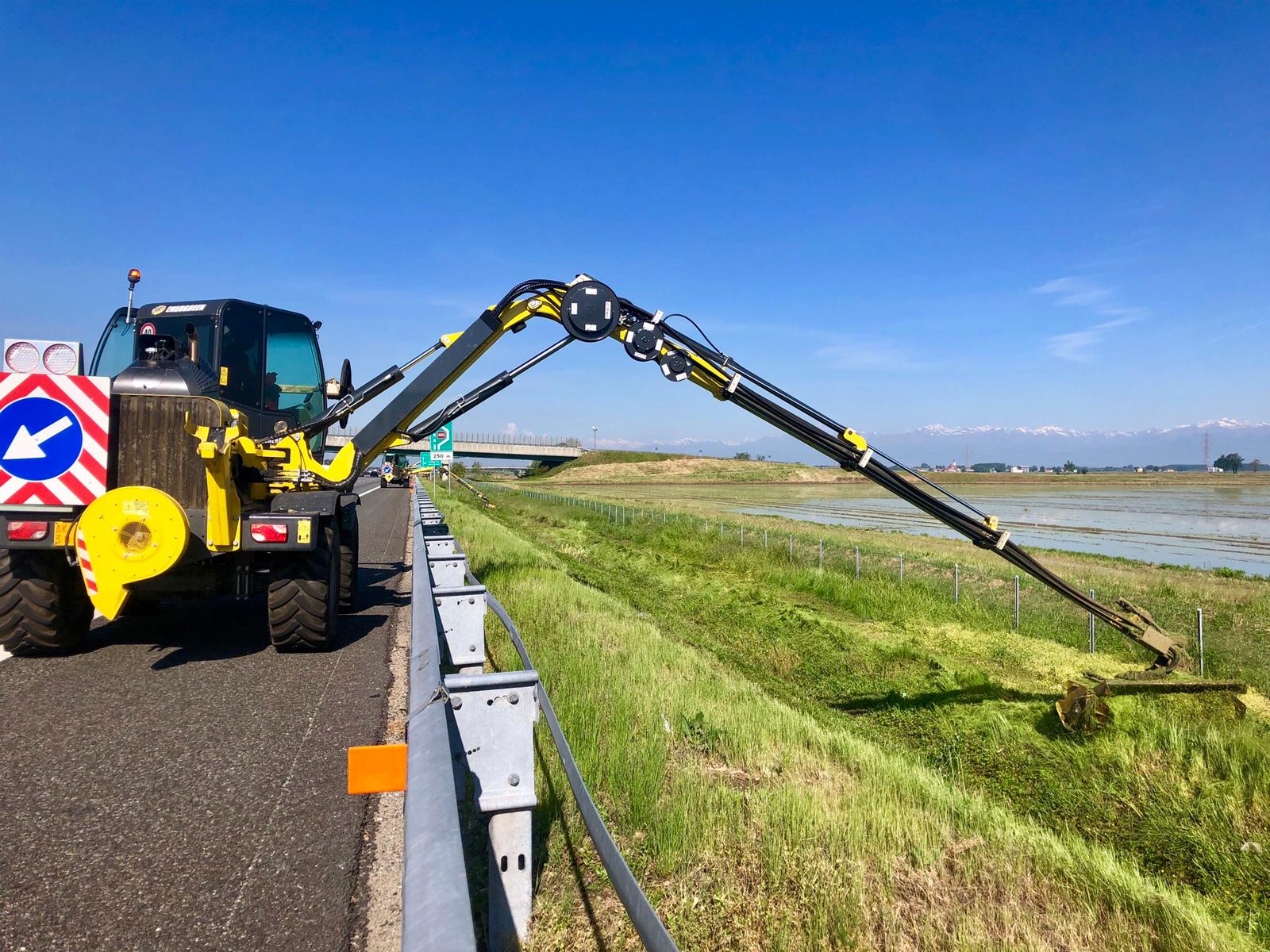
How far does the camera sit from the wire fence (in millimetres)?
12562

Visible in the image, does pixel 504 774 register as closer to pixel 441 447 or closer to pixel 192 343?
pixel 192 343

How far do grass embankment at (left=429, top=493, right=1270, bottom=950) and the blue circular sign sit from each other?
3.70 metres

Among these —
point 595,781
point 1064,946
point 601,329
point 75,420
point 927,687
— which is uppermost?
point 601,329

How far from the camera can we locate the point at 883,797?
4.44 metres

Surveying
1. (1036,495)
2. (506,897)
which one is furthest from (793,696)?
(1036,495)

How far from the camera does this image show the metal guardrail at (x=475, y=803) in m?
1.52

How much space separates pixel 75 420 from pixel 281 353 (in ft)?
10.4

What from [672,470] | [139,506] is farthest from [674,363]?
[672,470]

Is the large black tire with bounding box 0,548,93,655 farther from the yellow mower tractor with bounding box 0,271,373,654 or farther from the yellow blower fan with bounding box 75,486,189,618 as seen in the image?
the yellow blower fan with bounding box 75,486,189,618

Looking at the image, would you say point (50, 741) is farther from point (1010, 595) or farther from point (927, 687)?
point (1010, 595)

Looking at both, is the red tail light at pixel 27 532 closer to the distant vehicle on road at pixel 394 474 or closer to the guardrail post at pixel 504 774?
the guardrail post at pixel 504 774

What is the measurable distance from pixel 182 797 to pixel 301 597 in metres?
3.03

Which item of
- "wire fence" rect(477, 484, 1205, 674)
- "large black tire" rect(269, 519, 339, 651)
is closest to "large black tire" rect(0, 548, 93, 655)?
"large black tire" rect(269, 519, 339, 651)

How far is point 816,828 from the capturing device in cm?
386
